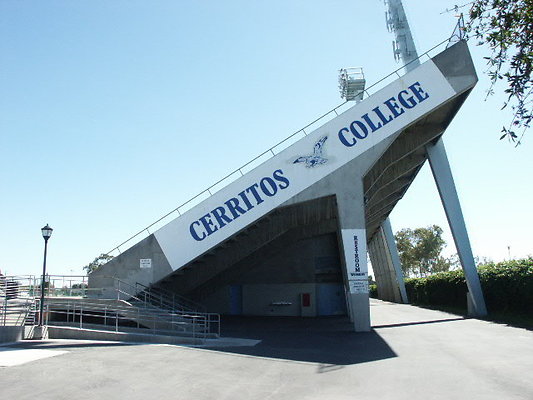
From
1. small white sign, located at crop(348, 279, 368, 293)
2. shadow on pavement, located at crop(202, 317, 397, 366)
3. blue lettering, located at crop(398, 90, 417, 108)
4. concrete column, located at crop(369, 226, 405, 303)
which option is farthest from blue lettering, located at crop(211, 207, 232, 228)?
concrete column, located at crop(369, 226, 405, 303)

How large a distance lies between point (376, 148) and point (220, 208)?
7.13 metres

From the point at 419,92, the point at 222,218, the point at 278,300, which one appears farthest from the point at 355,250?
the point at 278,300

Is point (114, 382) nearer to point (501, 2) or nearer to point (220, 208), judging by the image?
point (501, 2)

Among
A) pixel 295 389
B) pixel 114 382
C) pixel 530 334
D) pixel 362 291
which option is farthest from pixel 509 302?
pixel 114 382

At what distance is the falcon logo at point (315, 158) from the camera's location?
19.0m

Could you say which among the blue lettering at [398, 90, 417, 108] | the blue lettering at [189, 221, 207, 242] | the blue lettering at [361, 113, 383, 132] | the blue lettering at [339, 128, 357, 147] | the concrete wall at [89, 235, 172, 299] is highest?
the blue lettering at [398, 90, 417, 108]

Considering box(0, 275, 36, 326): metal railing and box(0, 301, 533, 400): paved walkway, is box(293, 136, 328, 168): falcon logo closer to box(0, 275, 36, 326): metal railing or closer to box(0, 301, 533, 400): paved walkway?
box(0, 301, 533, 400): paved walkway

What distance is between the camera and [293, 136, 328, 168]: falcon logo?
1898cm

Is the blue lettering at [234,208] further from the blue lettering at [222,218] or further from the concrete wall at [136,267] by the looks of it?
the concrete wall at [136,267]

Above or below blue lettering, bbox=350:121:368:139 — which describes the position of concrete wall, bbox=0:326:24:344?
below

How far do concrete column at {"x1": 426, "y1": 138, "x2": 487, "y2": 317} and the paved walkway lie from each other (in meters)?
7.76

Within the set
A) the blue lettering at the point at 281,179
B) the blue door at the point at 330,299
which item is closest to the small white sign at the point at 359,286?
the blue lettering at the point at 281,179

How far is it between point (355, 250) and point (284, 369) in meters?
8.81

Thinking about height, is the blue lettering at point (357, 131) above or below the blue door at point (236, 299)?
above
